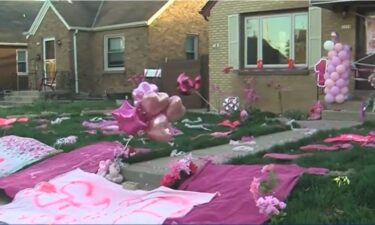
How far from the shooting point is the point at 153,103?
6.61m

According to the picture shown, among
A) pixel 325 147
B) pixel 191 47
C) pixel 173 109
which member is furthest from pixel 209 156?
pixel 191 47

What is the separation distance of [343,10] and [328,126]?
13.5 feet

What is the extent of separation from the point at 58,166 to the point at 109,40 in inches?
679

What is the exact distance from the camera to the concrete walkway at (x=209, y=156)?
6.51 meters

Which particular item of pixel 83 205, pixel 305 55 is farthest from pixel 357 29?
pixel 83 205

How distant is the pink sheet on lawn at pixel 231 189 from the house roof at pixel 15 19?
24813 mm

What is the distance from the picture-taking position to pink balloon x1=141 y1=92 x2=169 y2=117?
6602mm

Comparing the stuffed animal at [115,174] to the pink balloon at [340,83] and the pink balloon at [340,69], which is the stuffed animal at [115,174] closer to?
the pink balloon at [340,69]

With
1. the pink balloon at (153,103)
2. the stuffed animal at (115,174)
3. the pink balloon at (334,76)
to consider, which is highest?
the pink balloon at (334,76)

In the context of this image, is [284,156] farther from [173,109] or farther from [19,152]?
[19,152]

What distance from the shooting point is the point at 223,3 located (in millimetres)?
16141

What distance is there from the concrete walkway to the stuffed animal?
0.09 m

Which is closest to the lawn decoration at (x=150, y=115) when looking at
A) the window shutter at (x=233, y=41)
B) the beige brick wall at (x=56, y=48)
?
the window shutter at (x=233, y=41)

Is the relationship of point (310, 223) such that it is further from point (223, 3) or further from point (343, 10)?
point (223, 3)
